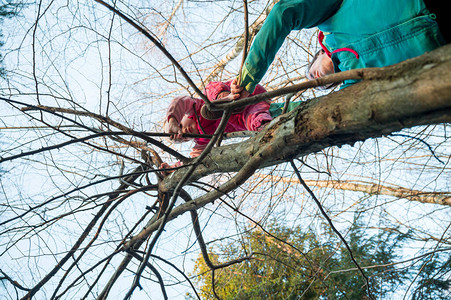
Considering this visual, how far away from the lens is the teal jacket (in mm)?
793

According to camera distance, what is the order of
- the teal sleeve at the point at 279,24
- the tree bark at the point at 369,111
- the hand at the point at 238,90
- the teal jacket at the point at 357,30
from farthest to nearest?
the hand at the point at 238,90 → the teal sleeve at the point at 279,24 → the teal jacket at the point at 357,30 → the tree bark at the point at 369,111

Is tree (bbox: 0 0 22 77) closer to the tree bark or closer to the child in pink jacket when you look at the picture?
the child in pink jacket

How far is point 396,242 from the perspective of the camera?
2.41 meters

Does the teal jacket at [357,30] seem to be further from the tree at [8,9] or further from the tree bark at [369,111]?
the tree at [8,9]

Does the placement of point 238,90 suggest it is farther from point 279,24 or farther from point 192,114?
point 192,114

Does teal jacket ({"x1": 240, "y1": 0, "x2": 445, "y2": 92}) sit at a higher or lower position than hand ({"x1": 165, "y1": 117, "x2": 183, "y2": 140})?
lower

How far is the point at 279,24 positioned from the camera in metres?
0.96

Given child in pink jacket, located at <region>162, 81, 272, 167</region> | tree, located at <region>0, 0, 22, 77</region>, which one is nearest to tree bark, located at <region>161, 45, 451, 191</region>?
child in pink jacket, located at <region>162, 81, 272, 167</region>

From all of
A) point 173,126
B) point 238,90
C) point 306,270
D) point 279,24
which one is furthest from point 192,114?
point 306,270

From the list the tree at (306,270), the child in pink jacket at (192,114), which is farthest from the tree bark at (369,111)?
the tree at (306,270)

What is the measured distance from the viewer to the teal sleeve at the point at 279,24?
0.95m

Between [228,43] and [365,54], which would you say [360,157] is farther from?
[228,43]

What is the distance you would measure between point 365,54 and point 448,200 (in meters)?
1.71

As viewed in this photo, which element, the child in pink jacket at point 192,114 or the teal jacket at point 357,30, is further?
the child in pink jacket at point 192,114
